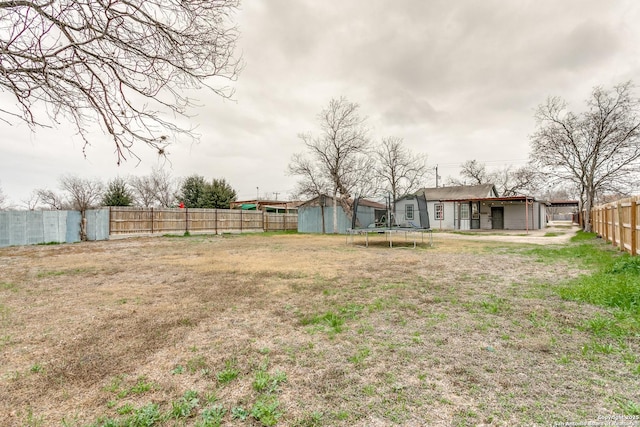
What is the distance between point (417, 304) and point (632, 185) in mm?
20740

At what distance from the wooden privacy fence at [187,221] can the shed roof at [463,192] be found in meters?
13.6

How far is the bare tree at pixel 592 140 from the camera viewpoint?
1516 centimetres

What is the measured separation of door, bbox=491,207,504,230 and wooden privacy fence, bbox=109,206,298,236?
17.5 metres

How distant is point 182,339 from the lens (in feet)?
9.30

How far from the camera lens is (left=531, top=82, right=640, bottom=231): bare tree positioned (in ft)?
49.7

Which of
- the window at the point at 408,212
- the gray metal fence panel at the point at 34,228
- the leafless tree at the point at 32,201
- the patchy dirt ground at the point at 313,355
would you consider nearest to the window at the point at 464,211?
the window at the point at 408,212

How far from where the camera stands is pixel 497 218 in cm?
2427

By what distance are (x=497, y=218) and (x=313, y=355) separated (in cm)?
2648

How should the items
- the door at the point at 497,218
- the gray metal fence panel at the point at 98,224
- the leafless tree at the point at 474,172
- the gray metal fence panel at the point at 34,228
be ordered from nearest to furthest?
the gray metal fence panel at the point at 34,228
the gray metal fence panel at the point at 98,224
the door at the point at 497,218
the leafless tree at the point at 474,172

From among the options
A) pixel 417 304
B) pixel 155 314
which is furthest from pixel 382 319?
pixel 155 314

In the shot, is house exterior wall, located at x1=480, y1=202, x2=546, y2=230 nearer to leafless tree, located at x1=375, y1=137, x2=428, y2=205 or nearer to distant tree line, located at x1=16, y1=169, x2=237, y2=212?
leafless tree, located at x1=375, y1=137, x2=428, y2=205

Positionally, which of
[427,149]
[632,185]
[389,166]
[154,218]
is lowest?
[154,218]

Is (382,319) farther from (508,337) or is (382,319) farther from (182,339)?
(182,339)

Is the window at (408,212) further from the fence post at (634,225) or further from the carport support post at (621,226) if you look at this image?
the fence post at (634,225)
